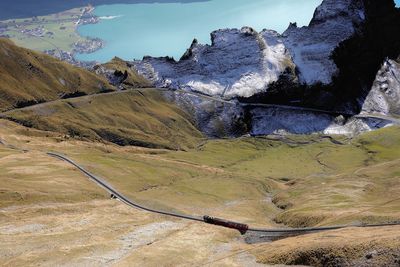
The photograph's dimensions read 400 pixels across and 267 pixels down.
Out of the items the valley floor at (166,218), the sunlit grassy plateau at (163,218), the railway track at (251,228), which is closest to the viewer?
the valley floor at (166,218)

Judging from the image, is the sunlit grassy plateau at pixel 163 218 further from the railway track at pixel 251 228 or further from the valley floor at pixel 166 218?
the railway track at pixel 251 228

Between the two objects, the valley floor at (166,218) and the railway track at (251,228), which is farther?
the railway track at (251,228)

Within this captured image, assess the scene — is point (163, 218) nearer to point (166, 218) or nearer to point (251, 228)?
point (166, 218)

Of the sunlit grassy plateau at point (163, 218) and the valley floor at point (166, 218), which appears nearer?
the valley floor at point (166, 218)

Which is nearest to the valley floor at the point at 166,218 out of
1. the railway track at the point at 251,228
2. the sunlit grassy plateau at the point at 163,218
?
the sunlit grassy plateau at the point at 163,218

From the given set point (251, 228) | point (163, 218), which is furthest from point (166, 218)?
point (251, 228)

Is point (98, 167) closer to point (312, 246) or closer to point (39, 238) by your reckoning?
point (39, 238)

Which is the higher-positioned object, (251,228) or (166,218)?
(166,218)

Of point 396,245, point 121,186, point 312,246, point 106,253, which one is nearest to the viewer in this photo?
point 396,245

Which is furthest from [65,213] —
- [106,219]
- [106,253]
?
[106,253]

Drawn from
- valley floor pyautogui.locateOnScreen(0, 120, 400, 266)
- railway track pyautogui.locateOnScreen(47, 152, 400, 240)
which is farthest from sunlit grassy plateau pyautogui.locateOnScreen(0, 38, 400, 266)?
railway track pyautogui.locateOnScreen(47, 152, 400, 240)

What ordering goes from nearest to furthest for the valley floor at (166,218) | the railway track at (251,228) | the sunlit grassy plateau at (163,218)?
1. the valley floor at (166,218)
2. the sunlit grassy plateau at (163,218)
3. the railway track at (251,228)
